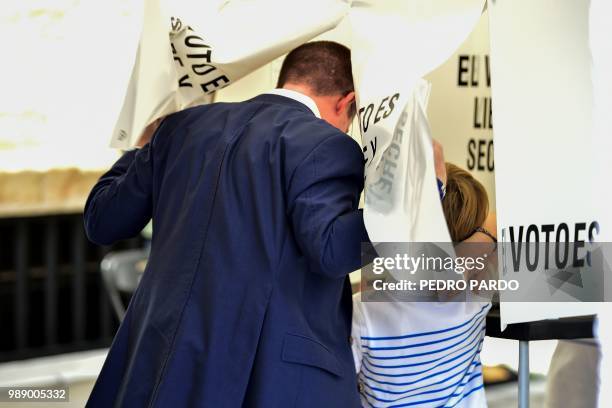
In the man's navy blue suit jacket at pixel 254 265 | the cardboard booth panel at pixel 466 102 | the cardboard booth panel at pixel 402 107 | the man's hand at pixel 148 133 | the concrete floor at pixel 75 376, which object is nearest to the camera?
the cardboard booth panel at pixel 402 107

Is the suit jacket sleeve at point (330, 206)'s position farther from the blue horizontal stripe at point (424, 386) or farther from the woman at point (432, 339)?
the blue horizontal stripe at point (424, 386)

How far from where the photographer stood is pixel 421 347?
71.9 inches

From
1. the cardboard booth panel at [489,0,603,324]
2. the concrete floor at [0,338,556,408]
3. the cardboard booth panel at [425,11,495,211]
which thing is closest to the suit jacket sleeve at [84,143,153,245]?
the cardboard booth panel at [489,0,603,324]

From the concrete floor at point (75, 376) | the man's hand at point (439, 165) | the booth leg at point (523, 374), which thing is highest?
the man's hand at point (439, 165)

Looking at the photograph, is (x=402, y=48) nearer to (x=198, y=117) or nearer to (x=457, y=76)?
(x=198, y=117)

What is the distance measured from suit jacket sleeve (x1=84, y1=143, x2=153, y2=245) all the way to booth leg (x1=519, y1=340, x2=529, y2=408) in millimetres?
859

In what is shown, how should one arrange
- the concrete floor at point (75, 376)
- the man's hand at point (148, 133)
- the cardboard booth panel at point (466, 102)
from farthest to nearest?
1. the concrete floor at point (75, 376)
2. the cardboard booth panel at point (466, 102)
3. the man's hand at point (148, 133)

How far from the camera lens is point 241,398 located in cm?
169

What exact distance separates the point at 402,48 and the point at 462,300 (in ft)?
1.78

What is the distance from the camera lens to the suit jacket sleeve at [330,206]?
1.60 meters

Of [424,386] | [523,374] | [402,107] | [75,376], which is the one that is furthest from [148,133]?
[75,376]

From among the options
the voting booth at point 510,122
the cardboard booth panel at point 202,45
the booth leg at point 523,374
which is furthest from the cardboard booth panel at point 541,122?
the cardboard booth panel at point 202,45

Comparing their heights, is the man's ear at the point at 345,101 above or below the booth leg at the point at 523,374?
above

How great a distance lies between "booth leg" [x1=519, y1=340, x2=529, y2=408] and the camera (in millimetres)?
1848
